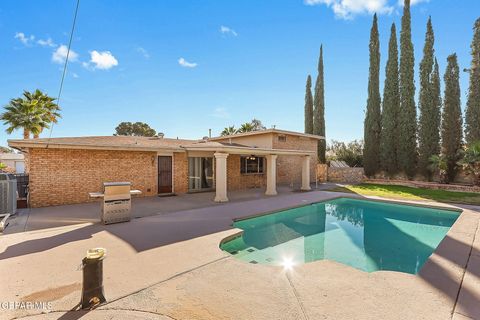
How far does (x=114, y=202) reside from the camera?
7637 mm

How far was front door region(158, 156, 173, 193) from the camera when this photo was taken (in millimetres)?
13672

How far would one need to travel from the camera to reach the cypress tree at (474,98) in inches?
755

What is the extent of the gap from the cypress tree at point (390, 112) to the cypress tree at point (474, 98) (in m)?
5.14

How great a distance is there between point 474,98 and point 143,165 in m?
26.7

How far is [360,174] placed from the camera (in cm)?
2248

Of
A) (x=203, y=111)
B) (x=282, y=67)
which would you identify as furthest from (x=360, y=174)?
(x=203, y=111)

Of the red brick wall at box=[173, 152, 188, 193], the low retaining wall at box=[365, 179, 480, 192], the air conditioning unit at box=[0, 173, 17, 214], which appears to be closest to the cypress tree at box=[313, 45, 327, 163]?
the low retaining wall at box=[365, 179, 480, 192]

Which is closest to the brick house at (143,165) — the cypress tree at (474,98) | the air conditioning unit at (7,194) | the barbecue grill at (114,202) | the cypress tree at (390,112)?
the air conditioning unit at (7,194)

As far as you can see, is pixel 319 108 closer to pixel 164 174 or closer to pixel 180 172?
pixel 180 172

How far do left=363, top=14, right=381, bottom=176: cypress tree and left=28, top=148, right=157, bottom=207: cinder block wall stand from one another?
2108cm

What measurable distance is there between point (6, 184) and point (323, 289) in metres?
10.9

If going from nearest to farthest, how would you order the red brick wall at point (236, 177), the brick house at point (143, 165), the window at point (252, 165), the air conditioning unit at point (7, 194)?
the air conditioning unit at point (7, 194) → the brick house at point (143, 165) → the red brick wall at point (236, 177) → the window at point (252, 165)

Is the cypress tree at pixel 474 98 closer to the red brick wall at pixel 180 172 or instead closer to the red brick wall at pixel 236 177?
the red brick wall at pixel 236 177

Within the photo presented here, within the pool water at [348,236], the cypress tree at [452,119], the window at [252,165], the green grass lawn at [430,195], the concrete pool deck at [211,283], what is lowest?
the pool water at [348,236]
